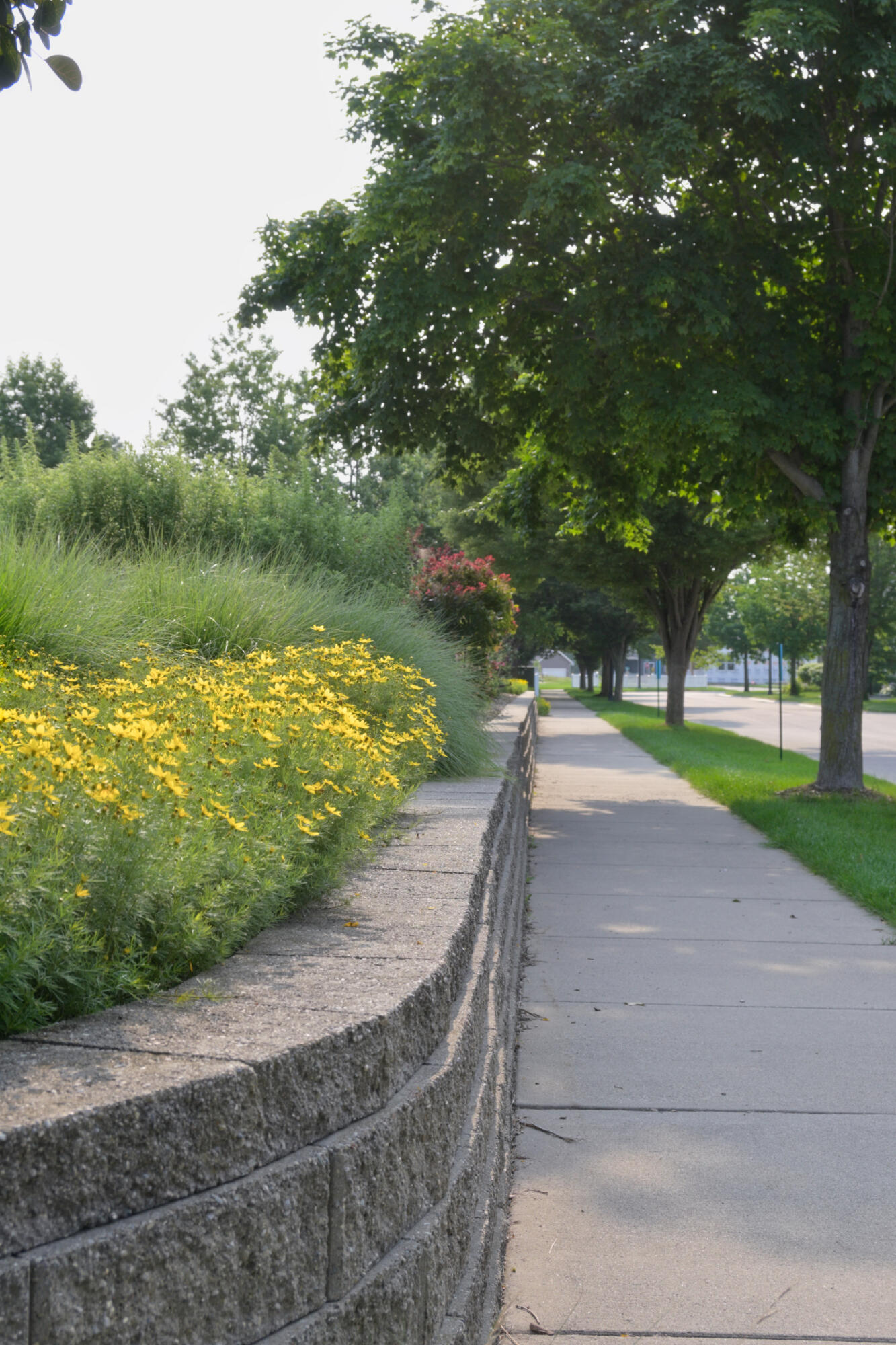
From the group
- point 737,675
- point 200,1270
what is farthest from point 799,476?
point 737,675

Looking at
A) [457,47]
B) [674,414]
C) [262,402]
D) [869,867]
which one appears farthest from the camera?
[262,402]

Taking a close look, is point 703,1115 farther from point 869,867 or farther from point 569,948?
point 869,867

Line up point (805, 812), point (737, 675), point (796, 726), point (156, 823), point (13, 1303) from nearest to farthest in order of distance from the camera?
point (13, 1303) < point (156, 823) < point (805, 812) < point (796, 726) < point (737, 675)

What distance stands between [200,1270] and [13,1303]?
33 centimetres

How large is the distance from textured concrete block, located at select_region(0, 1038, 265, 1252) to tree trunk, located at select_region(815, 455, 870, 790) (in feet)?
39.4

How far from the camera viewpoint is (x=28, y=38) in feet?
10.1

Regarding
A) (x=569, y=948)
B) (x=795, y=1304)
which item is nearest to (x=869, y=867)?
(x=569, y=948)

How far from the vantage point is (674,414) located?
437 inches

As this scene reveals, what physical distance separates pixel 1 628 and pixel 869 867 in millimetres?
6278

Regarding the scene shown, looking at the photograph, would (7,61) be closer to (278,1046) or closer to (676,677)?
(278,1046)

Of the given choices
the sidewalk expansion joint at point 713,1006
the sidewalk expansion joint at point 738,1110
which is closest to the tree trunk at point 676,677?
the sidewalk expansion joint at point 713,1006

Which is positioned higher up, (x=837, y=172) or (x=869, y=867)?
(x=837, y=172)

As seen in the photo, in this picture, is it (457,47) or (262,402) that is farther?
(262,402)

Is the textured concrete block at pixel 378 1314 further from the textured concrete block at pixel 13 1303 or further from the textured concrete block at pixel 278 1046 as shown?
the textured concrete block at pixel 13 1303
